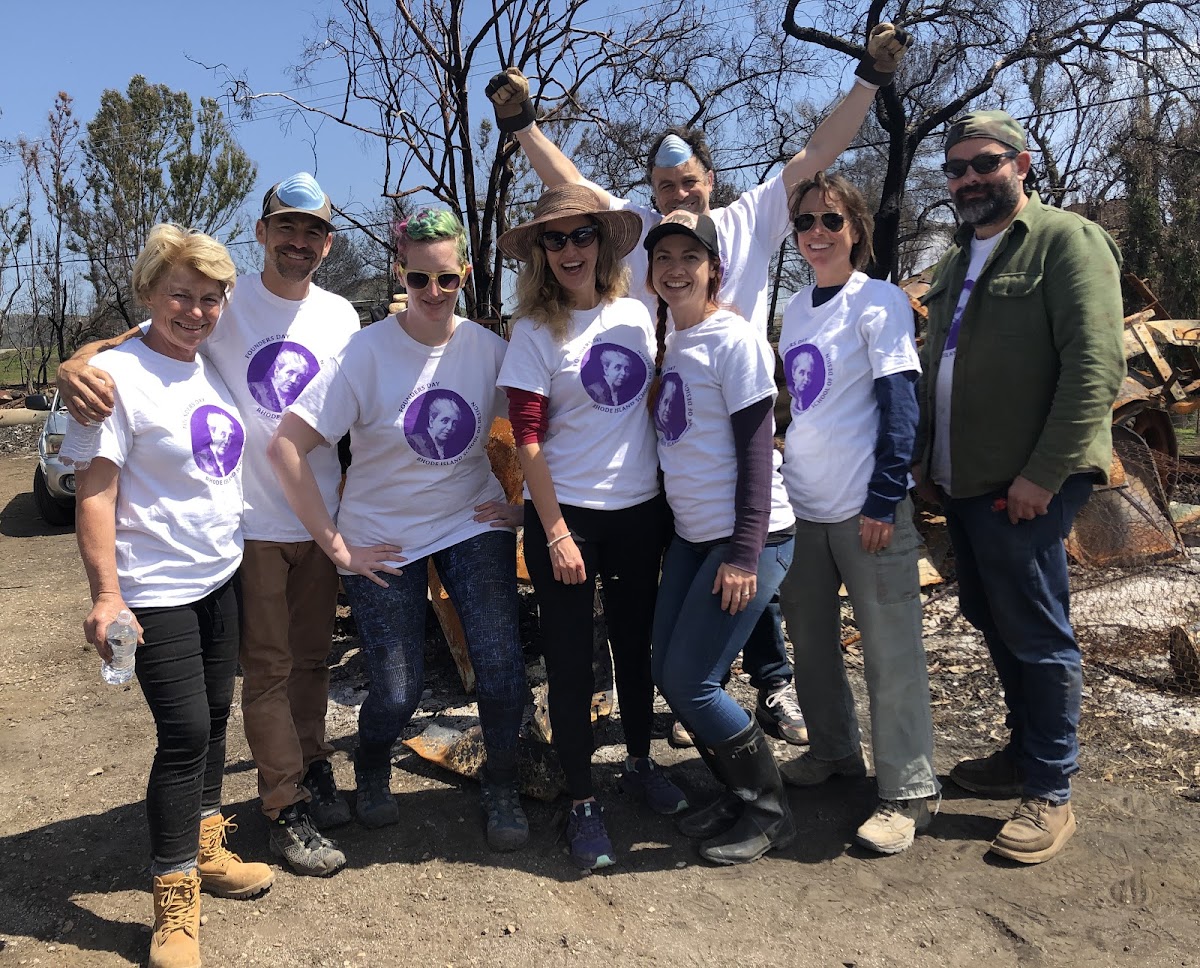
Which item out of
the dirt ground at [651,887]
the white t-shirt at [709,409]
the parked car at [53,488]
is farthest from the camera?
the parked car at [53,488]

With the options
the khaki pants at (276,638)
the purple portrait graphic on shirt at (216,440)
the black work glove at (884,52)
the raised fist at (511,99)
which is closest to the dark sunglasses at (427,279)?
the purple portrait graphic on shirt at (216,440)

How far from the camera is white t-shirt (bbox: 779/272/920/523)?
2.91 m

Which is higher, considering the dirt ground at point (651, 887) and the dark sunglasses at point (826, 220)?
the dark sunglasses at point (826, 220)

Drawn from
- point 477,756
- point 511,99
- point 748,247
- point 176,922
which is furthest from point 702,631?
point 511,99

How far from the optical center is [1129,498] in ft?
20.0

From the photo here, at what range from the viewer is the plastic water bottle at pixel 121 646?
2396 millimetres

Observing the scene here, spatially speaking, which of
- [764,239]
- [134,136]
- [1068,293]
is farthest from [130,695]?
[134,136]

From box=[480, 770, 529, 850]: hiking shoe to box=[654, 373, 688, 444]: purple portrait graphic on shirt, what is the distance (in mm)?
1427

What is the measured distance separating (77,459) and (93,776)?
2.13 m

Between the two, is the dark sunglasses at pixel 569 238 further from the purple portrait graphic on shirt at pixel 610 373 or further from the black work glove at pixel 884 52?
the black work glove at pixel 884 52

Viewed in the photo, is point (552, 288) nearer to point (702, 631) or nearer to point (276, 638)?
point (702, 631)

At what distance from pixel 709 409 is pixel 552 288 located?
65cm

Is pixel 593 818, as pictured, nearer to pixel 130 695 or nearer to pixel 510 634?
pixel 510 634

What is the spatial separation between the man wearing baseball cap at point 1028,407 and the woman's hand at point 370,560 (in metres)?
1.95
